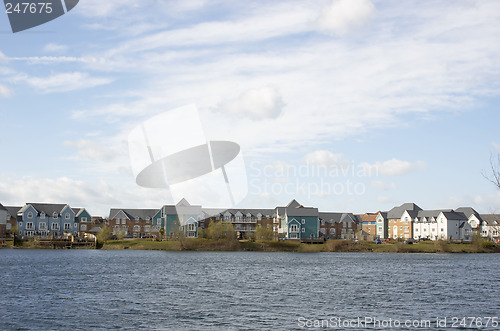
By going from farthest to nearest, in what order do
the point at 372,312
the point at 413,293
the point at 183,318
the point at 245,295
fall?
the point at 413,293, the point at 245,295, the point at 372,312, the point at 183,318

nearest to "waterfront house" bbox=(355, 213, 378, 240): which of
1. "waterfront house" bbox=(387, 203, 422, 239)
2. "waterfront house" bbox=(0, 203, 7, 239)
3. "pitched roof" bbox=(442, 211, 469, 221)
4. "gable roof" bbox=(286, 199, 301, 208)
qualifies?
"waterfront house" bbox=(387, 203, 422, 239)

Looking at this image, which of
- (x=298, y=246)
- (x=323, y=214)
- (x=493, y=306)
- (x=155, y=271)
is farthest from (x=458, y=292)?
(x=323, y=214)

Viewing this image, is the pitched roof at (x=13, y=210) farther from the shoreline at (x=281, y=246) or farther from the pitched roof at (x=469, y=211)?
the pitched roof at (x=469, y=211)

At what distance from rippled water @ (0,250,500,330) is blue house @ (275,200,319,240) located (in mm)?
85383

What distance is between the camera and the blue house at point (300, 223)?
14712 cm

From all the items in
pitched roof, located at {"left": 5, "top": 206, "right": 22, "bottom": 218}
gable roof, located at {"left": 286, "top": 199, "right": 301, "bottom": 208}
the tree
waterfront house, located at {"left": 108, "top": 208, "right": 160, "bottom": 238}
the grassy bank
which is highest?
gable roof, located at {"left": 286, "top": 199, "right": 301, "bottom": 208}

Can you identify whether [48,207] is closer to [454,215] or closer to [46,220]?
[46,220]

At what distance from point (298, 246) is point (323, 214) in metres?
51.4

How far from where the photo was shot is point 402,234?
166625mm

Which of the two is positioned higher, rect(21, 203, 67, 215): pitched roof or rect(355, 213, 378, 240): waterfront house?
rect(21, 203, 67, 215): pitched roof

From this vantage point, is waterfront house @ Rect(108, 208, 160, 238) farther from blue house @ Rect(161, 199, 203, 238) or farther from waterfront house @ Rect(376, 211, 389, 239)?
waterfront house @ Rect(376, 211, 389, 239)

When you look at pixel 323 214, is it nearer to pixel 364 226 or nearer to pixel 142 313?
pixel 364 226

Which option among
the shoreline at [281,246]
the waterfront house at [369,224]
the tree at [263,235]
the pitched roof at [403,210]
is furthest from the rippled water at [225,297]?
the waterfront house at [369,224]

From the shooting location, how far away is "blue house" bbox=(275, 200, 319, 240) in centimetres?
14712
